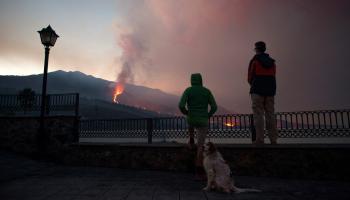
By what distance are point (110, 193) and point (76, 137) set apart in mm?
6273

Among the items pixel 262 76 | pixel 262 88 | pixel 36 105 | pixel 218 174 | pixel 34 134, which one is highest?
pixel 262 76

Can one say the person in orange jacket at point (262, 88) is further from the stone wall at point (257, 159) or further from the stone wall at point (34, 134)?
the stone wall at point (34, 134)

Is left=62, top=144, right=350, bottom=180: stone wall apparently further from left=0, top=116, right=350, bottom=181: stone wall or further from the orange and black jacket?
the orange and black jacket

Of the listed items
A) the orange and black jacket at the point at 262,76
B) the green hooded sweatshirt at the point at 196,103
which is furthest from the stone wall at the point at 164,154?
the green hooded sweatshirt at the point at 196,103

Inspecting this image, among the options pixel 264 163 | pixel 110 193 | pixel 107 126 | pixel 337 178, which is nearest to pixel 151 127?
pixel 107 126

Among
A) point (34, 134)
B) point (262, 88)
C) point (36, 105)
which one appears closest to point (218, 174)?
point (262, 88)

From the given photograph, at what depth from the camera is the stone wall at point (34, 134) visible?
9.60 m

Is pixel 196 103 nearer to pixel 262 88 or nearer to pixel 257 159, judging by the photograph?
pixel 262 88

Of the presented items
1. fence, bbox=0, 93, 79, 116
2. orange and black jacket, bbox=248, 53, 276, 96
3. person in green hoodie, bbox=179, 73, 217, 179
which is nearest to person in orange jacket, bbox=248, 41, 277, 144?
orange and black jacket, bbox=248, 53, 276, 96

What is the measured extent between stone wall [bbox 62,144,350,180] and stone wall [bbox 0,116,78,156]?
2.14 metres

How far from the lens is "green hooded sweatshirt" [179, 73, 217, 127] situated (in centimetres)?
536

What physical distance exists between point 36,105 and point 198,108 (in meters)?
9.29

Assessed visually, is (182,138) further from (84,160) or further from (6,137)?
(6,137)

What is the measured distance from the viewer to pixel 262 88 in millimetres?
5988
